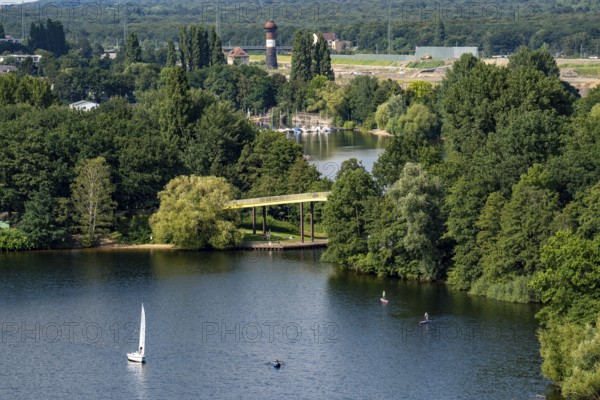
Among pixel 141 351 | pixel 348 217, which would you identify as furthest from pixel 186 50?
pixel 141 351

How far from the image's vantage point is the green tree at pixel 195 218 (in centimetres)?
8588

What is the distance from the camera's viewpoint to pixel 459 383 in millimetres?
58844

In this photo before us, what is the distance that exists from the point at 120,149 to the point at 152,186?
3.66 metres

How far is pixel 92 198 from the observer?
88.6 meters

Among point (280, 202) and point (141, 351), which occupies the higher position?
point (280, 202)

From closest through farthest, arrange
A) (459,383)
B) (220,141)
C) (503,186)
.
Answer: (459,383) → (503,186) → (220,141)

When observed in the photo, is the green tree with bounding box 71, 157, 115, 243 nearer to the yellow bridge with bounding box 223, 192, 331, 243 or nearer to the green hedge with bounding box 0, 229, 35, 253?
the green hedge with bounding box 0, 229, 35, 253

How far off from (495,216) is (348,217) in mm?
10301

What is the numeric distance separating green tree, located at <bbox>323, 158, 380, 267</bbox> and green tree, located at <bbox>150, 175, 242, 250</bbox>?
7.71m

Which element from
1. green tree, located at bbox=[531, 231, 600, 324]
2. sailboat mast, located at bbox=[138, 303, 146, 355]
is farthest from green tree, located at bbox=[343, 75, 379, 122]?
sailboat mast, located at bbox=[138, 303, 146, 355]

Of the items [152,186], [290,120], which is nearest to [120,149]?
[152,186]

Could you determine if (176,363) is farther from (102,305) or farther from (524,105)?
(524,105)

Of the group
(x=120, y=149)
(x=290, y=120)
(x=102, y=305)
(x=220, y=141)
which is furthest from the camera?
(x=290, y=120)

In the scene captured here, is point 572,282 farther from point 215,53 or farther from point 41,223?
point 215,53
